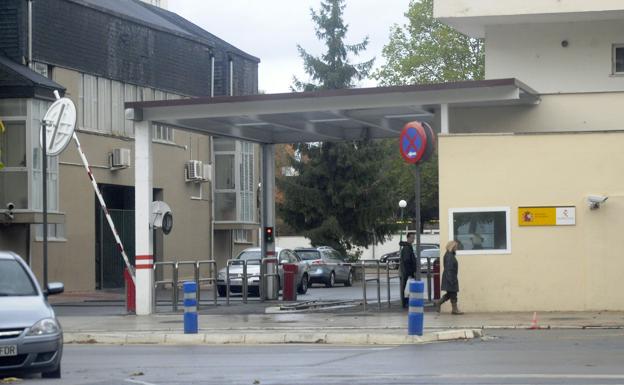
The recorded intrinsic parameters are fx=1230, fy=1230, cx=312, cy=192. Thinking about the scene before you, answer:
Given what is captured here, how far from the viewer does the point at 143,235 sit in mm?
27703

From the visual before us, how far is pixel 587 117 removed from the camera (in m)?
27.9

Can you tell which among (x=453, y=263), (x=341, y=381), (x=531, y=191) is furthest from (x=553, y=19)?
(x=341, y=381)

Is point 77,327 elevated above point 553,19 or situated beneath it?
situated beneath

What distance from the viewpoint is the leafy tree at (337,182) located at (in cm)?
5681

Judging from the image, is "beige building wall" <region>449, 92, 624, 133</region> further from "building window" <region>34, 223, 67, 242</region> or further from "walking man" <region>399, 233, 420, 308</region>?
"building window" <region>34, 223, 67, 242</region>

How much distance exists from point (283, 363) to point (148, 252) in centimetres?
1285

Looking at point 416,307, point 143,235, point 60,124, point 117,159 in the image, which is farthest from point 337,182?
point 416,307


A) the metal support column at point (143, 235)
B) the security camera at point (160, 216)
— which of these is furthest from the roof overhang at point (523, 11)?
the security camera at point (160, 216)

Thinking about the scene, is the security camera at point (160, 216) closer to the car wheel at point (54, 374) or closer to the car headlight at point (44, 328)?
the car wheel at point (54, 374)

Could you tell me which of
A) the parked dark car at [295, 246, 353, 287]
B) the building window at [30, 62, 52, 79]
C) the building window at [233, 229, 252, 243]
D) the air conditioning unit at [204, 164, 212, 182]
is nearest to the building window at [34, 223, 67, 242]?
the building window at [30, 62, 52, 79]

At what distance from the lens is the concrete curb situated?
1873 centimetres

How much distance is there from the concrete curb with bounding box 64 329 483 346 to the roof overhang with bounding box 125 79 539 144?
22.3ft

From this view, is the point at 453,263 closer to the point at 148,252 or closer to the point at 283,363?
the point at 148,252

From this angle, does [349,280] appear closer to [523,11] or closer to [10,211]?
[10,211]
